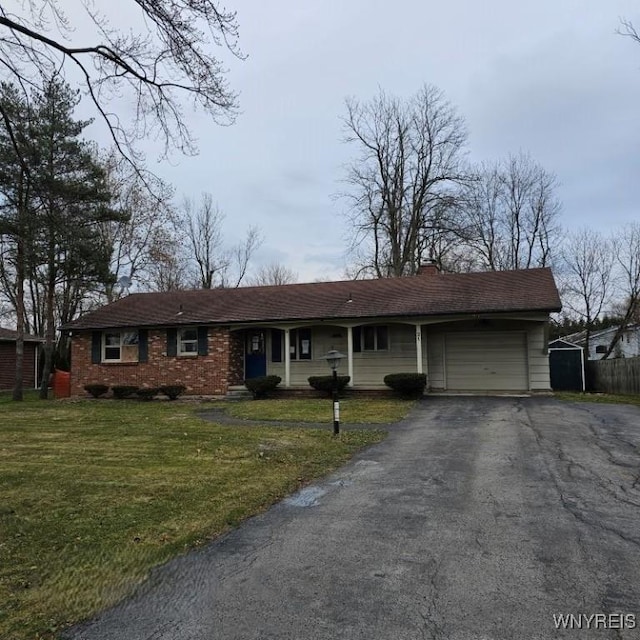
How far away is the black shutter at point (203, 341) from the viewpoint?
65.7ft

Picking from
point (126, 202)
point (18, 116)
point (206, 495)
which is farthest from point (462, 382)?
point (126, 202)

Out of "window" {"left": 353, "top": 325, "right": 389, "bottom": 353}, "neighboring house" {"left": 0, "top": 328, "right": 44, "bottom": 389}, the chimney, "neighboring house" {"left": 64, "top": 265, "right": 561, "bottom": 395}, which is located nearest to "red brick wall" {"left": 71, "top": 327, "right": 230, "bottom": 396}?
"neighboring house" {"left": 64, "top": 265, "right": 561, "bottom": 395}

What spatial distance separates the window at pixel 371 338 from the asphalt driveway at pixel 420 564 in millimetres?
11655

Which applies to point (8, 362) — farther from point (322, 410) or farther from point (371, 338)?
point (322, 410)

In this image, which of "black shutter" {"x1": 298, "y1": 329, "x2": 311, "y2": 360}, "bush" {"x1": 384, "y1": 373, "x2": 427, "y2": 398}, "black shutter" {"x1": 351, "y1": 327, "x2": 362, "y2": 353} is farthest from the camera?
"black shutter" {"x1": 298, "y1": 329, "x2": 311, "y2": 360}

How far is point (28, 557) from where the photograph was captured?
4410 millimetres

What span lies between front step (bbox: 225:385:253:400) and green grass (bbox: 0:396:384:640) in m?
6.51

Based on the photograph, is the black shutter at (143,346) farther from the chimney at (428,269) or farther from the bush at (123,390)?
the chimney at (428,269)

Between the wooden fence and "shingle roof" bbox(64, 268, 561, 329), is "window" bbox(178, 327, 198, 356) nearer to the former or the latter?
"shingle roof" bbox(64, 268, 561, 329)

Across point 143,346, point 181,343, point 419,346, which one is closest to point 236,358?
point 181,343

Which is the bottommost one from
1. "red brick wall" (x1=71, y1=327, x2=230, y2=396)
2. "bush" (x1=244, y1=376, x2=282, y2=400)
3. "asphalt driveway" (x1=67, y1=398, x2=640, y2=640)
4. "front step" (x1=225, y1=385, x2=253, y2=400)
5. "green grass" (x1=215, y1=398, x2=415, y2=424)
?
"asphalt driveway" (x1=67, y1=398, x2=640, y2=640)

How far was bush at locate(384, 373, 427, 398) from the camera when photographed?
53.8 feet

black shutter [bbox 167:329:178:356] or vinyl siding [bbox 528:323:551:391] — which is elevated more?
black shutter [bbox 167:329:178:356]

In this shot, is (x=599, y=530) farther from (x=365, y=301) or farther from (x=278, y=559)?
(x=365, y=301)
